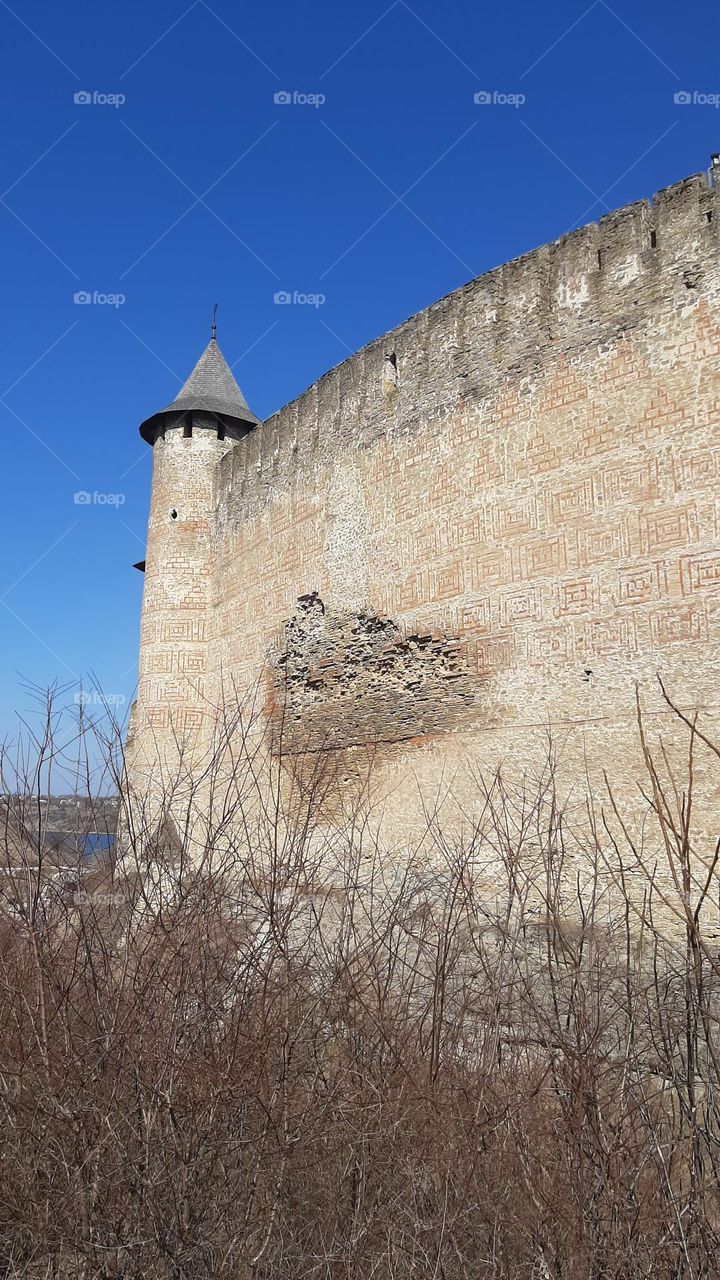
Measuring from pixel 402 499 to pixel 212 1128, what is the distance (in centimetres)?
765

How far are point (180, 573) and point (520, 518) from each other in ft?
23.8

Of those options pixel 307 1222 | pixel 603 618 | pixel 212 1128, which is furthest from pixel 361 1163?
pixel 603 618

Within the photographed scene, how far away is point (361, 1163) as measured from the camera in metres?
2.50

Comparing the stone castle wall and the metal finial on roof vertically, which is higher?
the metal finial on roof

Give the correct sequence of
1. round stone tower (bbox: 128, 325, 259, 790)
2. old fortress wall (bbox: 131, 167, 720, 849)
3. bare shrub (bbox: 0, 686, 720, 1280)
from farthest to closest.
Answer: round stone tower (bbox: 128, 325, 259, 790) < old fortress wall (bbox: 131, 167, 720, 849) < bare shrub (bbox: 0, 686, 720, 1280)

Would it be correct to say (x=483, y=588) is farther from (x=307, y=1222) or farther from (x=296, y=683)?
(x=307, y=1222)

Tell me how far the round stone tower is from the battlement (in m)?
2.52

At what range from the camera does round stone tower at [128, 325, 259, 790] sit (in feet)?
44.0

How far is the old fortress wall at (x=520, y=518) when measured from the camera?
6.73 meters

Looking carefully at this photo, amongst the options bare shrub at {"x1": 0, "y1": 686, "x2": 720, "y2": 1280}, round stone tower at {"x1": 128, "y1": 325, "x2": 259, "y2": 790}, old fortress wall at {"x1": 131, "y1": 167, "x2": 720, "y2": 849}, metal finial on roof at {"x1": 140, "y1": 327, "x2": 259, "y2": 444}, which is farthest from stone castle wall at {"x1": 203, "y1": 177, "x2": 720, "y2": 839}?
bare shrub at {"x1": 0, "y1": 686, "x2": 720, "y2": 1280}

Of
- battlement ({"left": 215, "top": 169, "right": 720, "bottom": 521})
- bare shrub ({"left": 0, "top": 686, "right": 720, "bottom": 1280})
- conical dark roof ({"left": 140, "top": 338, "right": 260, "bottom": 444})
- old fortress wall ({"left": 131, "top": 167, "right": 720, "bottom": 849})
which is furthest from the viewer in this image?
conical dark roof ({"left": 140, "top": 338, "right": 260, "bottom": 444})

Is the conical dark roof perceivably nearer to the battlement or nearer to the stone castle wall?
the battlement

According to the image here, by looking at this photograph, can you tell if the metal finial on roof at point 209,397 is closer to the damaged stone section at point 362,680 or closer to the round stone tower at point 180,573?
the round stone tower at point 180,573

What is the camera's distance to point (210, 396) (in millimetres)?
14594
